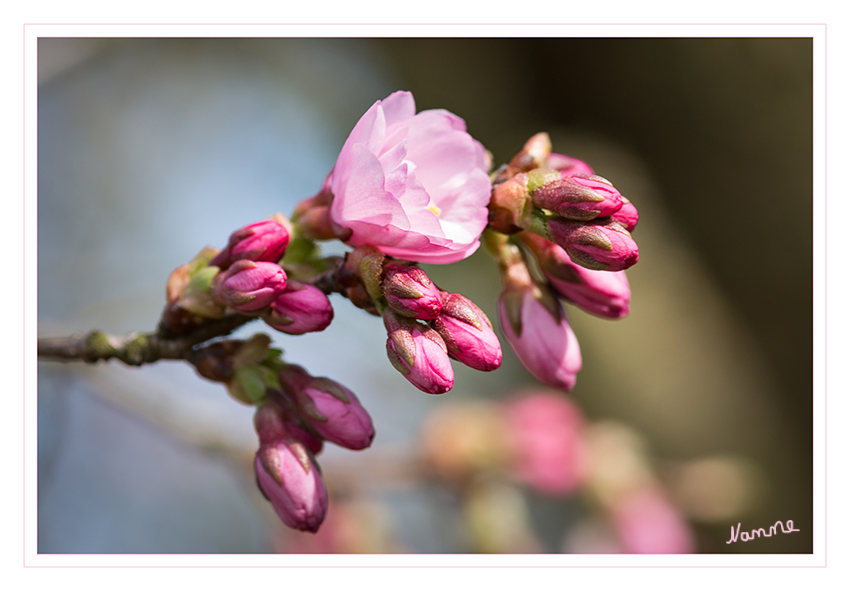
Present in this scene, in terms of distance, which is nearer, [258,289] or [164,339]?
[258,289]

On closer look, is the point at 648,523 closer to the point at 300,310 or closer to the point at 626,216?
the point at 626,216

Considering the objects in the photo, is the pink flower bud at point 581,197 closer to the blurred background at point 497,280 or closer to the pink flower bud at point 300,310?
the pink flower bud at point 300,310

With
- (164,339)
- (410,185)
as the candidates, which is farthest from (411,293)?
(164,339)

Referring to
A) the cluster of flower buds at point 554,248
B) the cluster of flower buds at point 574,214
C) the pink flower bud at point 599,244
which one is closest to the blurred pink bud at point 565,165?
the cluster of flower buds at point 554,248

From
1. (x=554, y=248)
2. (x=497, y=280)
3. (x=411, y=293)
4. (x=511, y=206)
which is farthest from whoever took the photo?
(x=497, y=280)

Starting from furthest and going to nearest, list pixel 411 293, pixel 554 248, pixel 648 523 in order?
pixel 648 523 < pixel 554 248 < pixel 411 293
